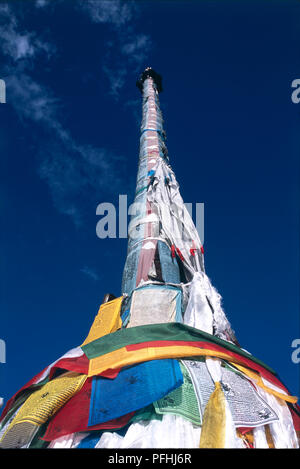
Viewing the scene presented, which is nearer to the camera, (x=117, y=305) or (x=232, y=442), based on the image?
(x=232, y=442)

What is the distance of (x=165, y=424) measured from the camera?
283cm

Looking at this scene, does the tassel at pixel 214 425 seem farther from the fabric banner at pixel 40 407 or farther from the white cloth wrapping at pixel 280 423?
the fabric banner at pixel 40 407

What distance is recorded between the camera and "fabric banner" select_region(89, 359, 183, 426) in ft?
9.89

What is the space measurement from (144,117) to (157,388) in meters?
11.0

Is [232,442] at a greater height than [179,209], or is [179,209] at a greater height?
[179,209]

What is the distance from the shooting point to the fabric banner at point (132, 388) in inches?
119

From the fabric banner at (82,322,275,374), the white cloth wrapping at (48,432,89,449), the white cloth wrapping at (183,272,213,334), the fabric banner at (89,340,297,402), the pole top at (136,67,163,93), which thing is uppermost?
the pole top at (136,67,163,93)

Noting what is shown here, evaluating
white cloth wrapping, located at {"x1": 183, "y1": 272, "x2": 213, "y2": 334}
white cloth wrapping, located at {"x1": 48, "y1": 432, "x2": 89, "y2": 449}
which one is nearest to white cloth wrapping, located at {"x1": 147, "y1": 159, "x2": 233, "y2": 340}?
white cloth wrapping, located at {"x1": 183, "y1": 272, "x2": 213, "y2": 334}

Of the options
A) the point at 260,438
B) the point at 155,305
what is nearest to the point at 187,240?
the point at 155,305

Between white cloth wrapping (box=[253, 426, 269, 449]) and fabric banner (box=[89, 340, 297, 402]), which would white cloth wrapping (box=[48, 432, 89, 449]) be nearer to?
fabric banner (box=[89, 340, 297, 402])

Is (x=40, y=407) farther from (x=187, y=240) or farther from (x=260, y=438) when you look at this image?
(x=187, y=240)
